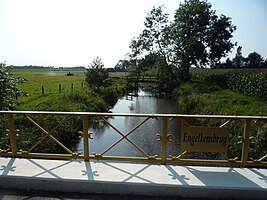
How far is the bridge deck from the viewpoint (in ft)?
12.1

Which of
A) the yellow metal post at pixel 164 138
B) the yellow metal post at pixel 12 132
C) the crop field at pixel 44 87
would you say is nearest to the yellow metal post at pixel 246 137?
the yellow metal post at pixel 164 138

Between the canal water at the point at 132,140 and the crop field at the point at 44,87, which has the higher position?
the crop field at the point at 44,87

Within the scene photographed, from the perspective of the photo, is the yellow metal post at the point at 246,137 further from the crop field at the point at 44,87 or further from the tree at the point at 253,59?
the tree at the point at 253,59

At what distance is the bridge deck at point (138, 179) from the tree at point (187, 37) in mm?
Result: 32655

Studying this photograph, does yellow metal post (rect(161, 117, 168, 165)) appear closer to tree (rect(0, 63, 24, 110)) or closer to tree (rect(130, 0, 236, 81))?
tree (rect(0, 63, 24, 110))

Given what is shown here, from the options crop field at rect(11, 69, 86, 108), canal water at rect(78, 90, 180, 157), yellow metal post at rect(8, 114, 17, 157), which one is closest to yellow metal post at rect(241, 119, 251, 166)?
yellow metal post at rect(8, 114, 17, 157)

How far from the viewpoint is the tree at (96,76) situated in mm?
26078

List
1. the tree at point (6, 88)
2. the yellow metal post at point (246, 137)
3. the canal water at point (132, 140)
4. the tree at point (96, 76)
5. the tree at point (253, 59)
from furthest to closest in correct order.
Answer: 1. the tree at point (253, 59)
2. the tree at point (96, 76)
3. the canal water at point (132, 140)
4. the tree at point (6, 88)
5. the yellow metal post at point (246, 137)

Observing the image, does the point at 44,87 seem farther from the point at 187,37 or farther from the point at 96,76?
the point at 187,37

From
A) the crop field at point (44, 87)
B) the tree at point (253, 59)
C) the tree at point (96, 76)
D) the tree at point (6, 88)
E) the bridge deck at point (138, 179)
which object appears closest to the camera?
the bridge deck at point (138, 179)

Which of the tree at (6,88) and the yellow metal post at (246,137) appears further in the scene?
the tree at (6,88)

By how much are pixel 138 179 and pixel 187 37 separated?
1399 inches

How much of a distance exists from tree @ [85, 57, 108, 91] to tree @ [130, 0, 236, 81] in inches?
517

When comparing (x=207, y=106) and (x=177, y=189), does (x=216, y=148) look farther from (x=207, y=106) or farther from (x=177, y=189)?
(x=207, y=106)
